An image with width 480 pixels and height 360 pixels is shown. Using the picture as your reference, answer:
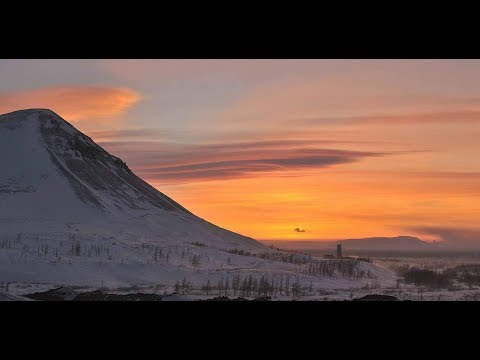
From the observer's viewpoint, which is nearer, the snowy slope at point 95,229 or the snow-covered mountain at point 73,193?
the snowy slope at point 95,229

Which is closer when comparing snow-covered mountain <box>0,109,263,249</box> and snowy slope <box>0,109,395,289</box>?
snowy slope <box>0,109,395,289</box>

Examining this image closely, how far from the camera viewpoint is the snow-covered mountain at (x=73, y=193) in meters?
39.1

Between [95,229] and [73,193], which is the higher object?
[73,193]

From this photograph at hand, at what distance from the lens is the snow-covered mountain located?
128 ft

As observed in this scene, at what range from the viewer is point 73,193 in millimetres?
44281

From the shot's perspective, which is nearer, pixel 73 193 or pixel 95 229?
pixel 95 229
